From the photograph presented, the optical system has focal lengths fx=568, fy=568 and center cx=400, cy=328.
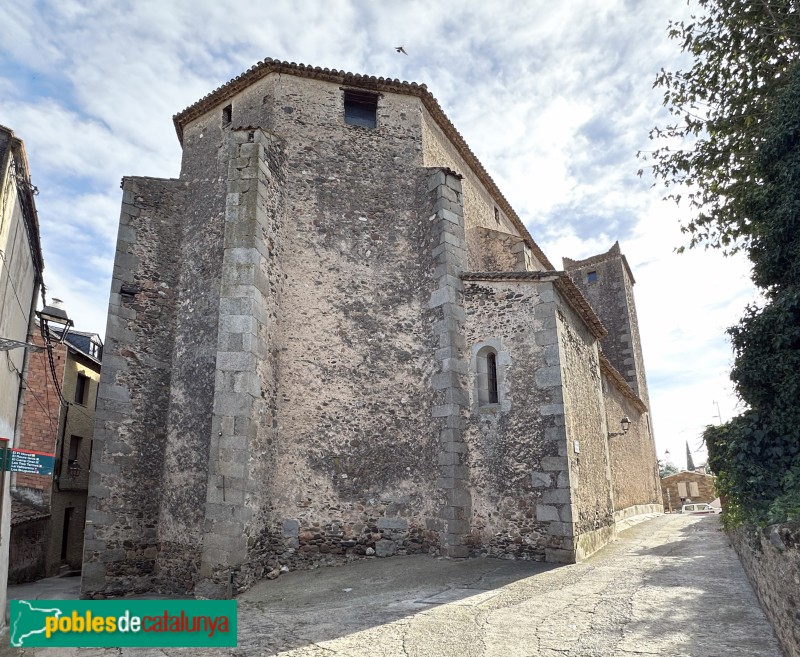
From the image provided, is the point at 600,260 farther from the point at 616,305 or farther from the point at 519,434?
the point at 519,434

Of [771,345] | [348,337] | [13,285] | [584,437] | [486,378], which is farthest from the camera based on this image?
[584,437]

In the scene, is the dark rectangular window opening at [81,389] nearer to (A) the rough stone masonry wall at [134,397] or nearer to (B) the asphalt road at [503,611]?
(A) the rough stone masonry wall at [134,397]

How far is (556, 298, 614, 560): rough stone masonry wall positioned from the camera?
1002cm

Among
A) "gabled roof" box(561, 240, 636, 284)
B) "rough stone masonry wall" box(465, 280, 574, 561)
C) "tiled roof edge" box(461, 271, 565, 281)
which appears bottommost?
"rough stone masonry wall" box(465, 280, 574, 561)

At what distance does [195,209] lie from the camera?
11523 mm

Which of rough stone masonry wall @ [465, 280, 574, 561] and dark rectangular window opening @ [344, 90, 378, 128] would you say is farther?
dark rectangular window opening @ [344, 90, 378, 128]

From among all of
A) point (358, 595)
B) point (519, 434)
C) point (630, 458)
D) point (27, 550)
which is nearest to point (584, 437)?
point (519, 434)

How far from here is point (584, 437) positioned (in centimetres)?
1149

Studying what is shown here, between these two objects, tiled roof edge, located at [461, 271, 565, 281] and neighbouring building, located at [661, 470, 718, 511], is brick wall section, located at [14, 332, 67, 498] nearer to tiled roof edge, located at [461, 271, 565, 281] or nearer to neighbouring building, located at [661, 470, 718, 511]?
tiled roof edge, located at [461, 271, 565, 281]

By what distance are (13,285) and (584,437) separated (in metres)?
10.4

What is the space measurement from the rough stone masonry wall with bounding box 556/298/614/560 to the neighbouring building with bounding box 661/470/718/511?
20.3 meters

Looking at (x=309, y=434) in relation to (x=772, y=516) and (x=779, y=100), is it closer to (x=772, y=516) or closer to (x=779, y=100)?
(x=772, y=516)

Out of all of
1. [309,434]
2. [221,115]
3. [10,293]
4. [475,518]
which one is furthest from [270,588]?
[221,115]

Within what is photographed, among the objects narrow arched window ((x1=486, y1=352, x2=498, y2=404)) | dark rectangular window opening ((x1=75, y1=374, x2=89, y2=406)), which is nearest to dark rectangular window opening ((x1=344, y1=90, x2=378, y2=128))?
narrow arched window ((x1=486, y1=352, x2=498, y2=404))
